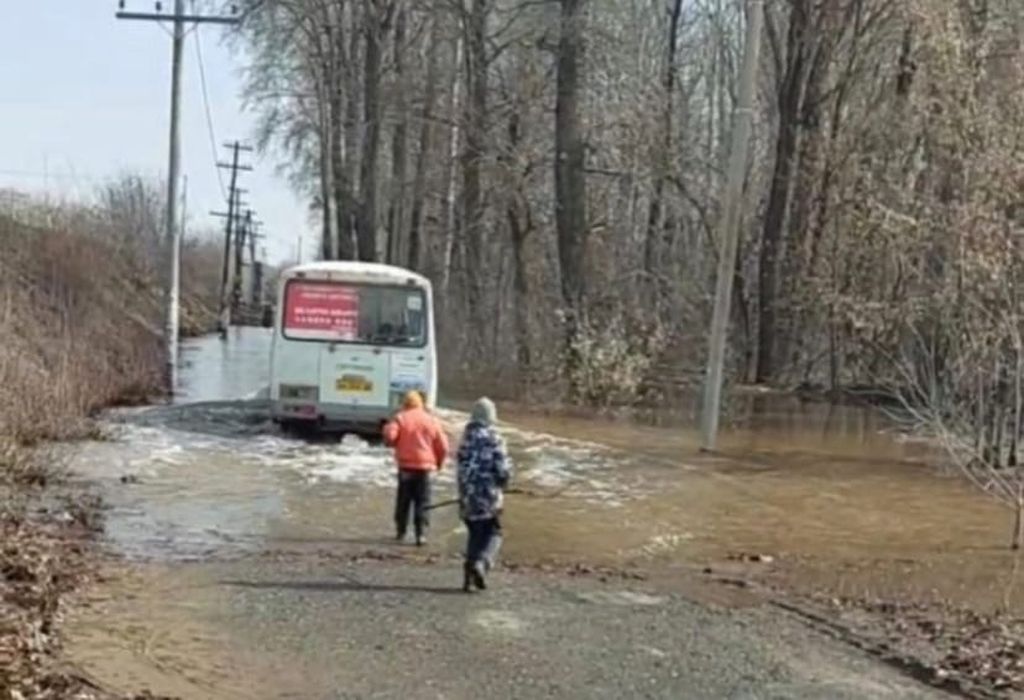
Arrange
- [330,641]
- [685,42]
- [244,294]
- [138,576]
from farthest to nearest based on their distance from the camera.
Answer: [244,294] → [685,42] → [138,576] → [330,641]

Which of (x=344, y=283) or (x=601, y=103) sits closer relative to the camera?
(x=344, y=283)

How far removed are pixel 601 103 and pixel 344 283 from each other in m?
15.8

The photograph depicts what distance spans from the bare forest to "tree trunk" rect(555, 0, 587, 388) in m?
0.07

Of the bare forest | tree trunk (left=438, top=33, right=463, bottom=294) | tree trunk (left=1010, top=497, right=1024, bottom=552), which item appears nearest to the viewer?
tree trunk (left=1010, top=497, right=1024, bottom=552)

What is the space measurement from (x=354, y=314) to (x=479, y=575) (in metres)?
12.2

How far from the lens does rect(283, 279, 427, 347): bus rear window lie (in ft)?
77.4

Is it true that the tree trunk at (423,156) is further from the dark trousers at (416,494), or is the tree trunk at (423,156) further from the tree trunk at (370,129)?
the dark trousers at (416,494)

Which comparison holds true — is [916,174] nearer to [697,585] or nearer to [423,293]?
[423,293]

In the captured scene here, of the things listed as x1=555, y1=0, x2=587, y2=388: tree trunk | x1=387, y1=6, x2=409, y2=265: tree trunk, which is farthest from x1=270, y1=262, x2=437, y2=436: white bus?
x1=387, y1=6, x2=409, y2=265: tree trunk

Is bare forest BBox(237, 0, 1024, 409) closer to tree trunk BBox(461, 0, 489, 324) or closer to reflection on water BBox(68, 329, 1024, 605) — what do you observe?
tree trunk BBox(461, 0, 489, 324)

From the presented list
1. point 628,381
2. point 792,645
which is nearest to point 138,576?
point 792,645

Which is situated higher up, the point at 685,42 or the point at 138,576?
the point at 685,42

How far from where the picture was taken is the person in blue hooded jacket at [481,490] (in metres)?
12.0

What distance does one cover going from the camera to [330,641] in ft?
32.7
